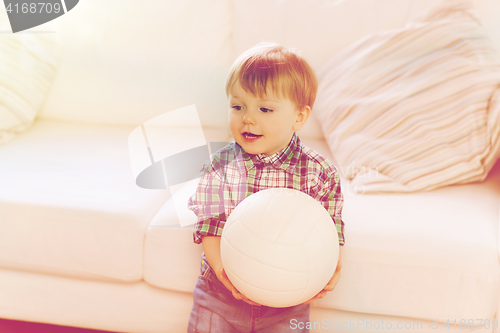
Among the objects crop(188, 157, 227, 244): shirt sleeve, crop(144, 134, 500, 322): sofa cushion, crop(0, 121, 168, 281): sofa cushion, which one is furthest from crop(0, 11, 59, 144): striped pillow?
crop(188, 157, 227, 244): shirt sleeve

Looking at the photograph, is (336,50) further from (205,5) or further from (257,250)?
(257,250)

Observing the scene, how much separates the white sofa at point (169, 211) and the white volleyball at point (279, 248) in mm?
296

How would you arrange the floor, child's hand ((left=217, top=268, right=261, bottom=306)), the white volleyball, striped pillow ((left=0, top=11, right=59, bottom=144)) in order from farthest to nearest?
1. striped pillow ((left=0, top=11, right=59, bottom=144))
2. the floor
3. child's hand ((left=217, top=268, right=261, bottom=306))
4. the white volleyball

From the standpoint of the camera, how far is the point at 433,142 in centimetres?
143

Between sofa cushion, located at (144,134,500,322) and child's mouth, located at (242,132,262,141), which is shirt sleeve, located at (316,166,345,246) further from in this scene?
child's mouth, located at (242,132,262,141)

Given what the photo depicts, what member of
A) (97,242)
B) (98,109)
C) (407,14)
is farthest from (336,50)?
(97,242)

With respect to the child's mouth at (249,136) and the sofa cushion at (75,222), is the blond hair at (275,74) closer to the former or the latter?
the child's mouth at (249,136)

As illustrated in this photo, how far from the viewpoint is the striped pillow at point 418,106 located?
55.1 inches

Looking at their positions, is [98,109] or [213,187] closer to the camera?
[213,187]

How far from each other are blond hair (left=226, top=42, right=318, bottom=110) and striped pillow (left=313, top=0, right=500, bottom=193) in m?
0.48

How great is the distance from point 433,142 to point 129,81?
123cm

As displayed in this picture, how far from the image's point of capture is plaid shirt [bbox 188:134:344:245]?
1.15 m

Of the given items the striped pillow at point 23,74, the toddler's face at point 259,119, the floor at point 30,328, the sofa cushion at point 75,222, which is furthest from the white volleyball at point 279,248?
the striped pillow at point 23,74

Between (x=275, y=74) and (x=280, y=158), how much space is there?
24 centimetres
